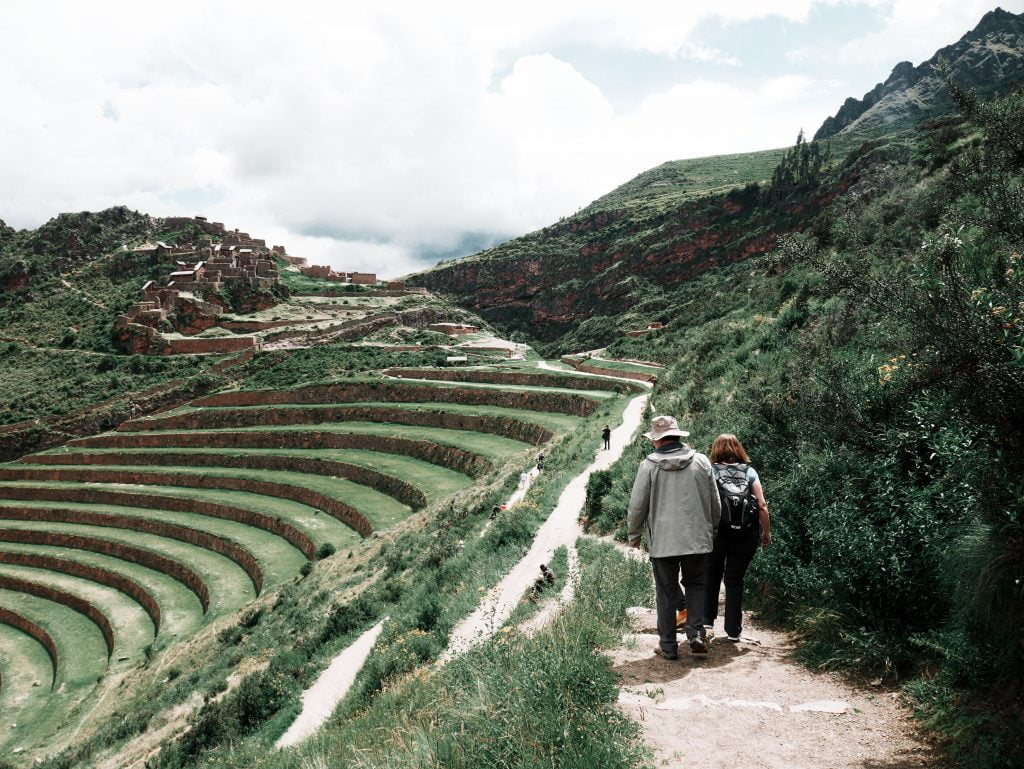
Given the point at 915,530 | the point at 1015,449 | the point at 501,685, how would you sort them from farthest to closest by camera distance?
1. the point at 915,530
2. the point at 501,685
3. the point at 1015,449

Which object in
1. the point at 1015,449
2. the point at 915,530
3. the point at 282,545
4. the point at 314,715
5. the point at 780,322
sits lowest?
the point at 282,545

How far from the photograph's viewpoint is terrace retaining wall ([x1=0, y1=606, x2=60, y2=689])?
22.5m

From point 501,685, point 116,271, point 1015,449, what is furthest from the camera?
point 116,271

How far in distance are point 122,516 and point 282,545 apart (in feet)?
45.2

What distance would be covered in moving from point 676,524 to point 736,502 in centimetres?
74

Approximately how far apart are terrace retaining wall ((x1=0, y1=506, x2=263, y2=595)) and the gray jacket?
2123 cm

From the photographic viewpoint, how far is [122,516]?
32281mm

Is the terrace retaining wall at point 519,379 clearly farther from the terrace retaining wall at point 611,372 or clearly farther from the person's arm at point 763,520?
the person's arm at point 763,520

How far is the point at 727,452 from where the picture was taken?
5957 millimetres

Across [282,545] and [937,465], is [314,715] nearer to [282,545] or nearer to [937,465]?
[937,465]

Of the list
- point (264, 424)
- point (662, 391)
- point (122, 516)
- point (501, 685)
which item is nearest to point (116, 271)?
point (264, 424)

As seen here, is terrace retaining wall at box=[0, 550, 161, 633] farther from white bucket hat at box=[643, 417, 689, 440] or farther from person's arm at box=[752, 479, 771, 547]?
person's arm at box=[752, 479, 771, 547]

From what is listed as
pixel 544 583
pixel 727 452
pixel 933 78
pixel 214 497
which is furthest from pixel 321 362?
pixel 933 78

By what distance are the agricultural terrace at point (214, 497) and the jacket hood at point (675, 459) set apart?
1842 cm
